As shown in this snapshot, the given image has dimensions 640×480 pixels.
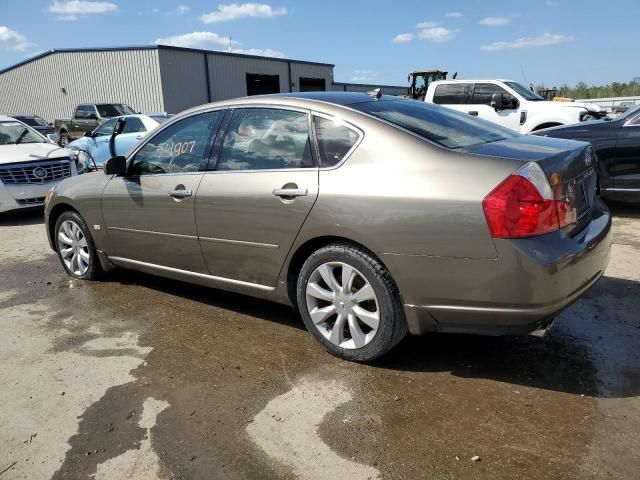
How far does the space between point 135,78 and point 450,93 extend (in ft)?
72.3

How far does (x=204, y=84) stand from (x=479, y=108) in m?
22.7

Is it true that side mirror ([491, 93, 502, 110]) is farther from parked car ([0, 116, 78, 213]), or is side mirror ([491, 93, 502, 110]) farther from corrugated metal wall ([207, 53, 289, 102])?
corrugated metal wall ([207, 53, 289, 102])

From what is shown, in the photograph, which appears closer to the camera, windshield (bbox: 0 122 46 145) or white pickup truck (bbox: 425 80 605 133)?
windshield (bbox: 0 122 46 145)

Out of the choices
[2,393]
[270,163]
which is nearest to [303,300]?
[270,163]

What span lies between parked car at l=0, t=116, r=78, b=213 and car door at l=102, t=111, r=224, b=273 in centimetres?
478

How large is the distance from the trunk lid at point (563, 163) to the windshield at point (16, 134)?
358 inches

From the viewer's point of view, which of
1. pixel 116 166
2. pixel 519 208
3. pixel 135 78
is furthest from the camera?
pixel 135 78

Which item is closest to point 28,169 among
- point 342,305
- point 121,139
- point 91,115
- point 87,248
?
point 121,139

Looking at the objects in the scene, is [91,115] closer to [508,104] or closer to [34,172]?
[34,172]

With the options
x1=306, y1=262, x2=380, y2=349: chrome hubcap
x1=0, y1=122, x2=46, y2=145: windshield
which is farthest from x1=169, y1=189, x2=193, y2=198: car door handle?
x1=0, y1=122, x2=46, y2=145: windshield

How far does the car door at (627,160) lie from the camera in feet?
21.7

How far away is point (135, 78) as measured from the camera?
1160 inches

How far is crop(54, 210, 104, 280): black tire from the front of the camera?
196 inches

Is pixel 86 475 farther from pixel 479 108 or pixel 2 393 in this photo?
pixel 479 108
